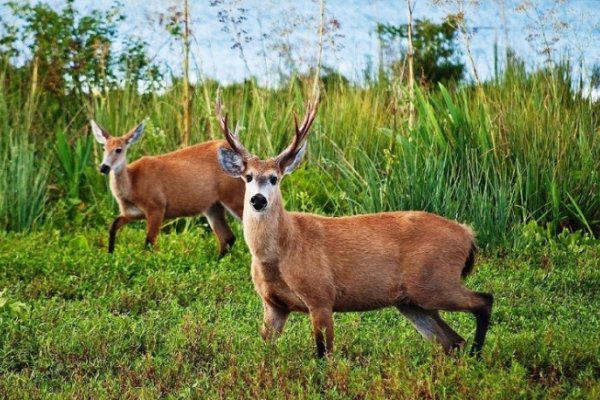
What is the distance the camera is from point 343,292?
6.64 metres

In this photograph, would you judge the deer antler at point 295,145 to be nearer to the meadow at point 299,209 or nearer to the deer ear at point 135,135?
the meadow at point 299,209

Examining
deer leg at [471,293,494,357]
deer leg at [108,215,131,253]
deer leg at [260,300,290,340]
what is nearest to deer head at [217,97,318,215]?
deer leg at [260,300,290,340]

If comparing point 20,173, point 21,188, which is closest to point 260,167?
point 21,188

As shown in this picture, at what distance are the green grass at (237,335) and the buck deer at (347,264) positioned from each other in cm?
22

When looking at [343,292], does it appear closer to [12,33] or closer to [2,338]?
[2,338]

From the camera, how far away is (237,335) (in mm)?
7090

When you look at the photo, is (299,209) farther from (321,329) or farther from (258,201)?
(321,329)

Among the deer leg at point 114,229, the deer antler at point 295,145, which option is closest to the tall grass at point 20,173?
the deer leg at point 114,229

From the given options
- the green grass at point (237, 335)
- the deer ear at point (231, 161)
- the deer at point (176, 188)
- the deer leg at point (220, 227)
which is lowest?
the green grass at point (237, 335)

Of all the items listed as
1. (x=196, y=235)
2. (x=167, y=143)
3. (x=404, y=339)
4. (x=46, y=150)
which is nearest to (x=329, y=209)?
(x=196, y=235)

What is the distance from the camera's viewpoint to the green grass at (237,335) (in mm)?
5914

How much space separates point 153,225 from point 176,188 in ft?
1.41

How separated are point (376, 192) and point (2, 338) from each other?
4.42m

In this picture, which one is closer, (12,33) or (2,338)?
(2,338)
